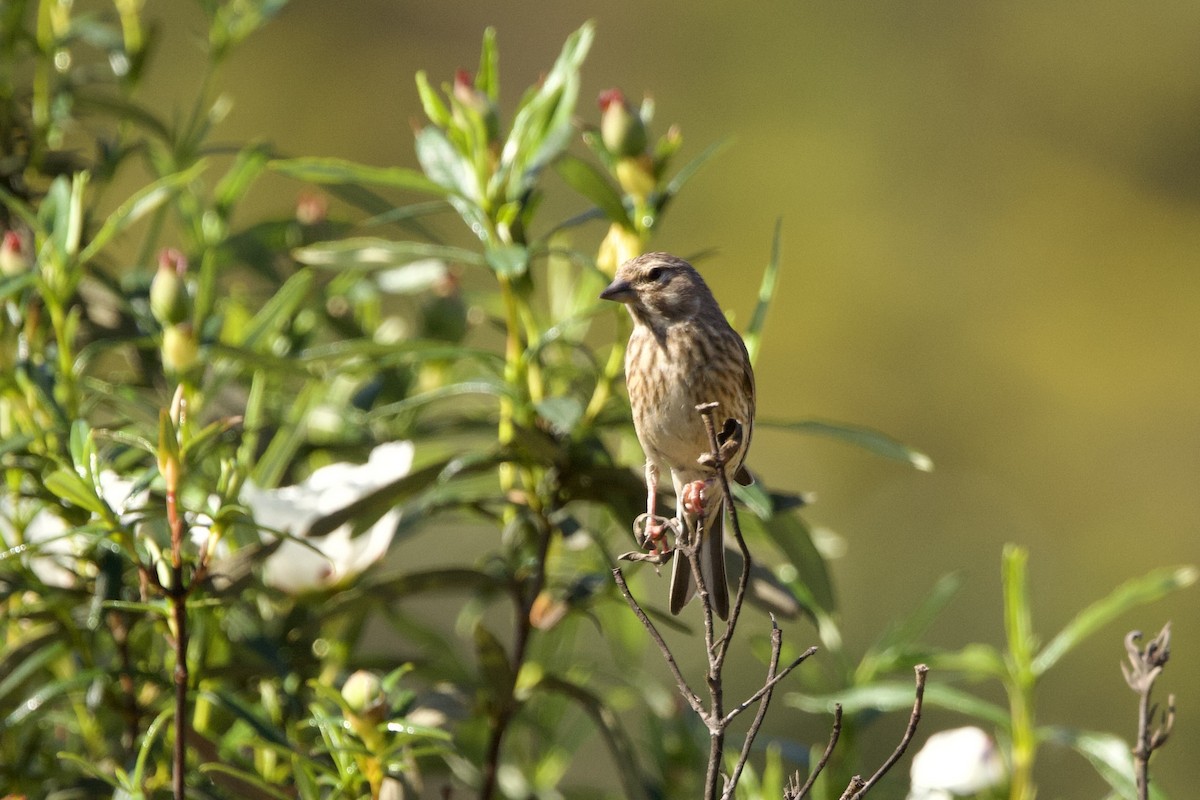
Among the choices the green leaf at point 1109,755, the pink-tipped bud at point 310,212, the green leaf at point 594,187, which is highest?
the green leaf at point 594,187

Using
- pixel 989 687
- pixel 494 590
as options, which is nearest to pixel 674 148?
pixel 494 590

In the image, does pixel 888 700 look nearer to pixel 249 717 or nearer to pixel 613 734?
pixel 613 734

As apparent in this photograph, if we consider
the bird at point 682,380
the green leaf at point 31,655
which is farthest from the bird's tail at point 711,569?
the green leaf at point 31,655

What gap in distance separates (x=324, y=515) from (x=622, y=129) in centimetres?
67

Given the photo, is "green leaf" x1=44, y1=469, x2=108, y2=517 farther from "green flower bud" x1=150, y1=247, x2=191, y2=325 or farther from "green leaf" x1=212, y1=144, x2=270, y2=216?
"green leaf" x1=212, y1=144, x2=270, y2=216

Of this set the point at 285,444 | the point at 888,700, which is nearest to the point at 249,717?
the point at 285,444

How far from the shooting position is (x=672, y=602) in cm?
172

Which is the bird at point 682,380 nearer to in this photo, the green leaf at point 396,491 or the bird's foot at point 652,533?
the bird's foot at point 652,533

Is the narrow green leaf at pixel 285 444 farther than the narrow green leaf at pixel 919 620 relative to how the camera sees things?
No

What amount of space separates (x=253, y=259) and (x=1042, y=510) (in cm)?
543

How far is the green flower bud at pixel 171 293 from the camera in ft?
6.55

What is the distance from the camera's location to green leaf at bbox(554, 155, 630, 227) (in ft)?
6.63

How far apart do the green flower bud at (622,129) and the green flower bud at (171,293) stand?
2.03 ft

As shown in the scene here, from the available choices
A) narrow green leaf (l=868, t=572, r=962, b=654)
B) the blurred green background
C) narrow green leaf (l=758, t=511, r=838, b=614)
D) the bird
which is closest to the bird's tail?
the bird
